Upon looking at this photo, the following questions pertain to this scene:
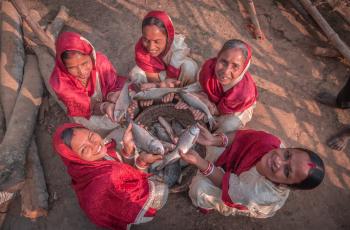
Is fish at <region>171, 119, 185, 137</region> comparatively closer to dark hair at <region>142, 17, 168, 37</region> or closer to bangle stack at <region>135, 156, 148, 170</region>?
bangle stack at <region>135, 156, 148, 170</region>

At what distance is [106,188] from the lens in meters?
2.83

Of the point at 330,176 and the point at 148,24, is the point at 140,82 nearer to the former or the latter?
the point at 148,24

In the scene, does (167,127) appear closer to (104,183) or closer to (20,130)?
(104,183)

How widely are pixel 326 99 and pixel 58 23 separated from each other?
4164mm

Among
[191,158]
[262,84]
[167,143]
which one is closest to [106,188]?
[191,158]

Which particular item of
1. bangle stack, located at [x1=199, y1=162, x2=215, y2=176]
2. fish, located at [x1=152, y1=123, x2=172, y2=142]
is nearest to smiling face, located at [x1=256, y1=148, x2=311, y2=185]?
bangle stack, located at [x1=199, y1=162, x2=215, y2=176]

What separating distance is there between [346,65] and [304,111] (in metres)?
1.08

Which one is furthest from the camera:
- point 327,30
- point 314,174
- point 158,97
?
point 327,30

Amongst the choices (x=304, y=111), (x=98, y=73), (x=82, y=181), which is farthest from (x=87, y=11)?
(x=304, y=111)

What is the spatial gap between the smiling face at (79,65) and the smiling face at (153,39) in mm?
648

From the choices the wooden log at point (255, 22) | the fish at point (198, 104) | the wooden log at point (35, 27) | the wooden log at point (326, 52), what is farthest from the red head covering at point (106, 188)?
the wooden log at point (326, 52)

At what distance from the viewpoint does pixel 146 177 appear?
3.22 metres

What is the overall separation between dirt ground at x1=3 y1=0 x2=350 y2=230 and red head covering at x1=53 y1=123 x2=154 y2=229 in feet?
2.49

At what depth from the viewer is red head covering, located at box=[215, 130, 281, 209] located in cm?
286
